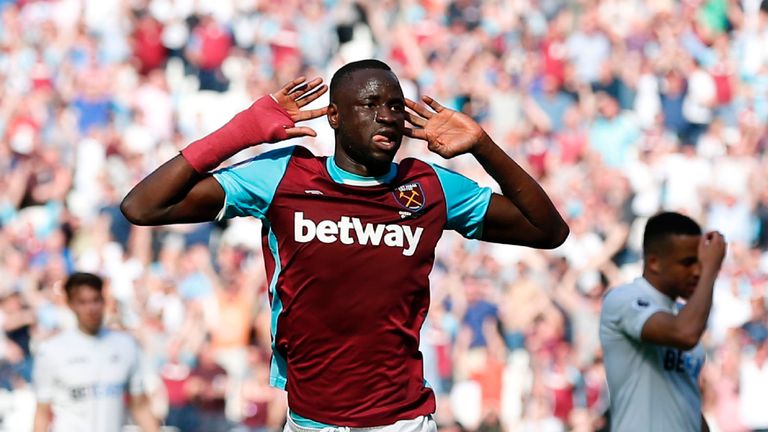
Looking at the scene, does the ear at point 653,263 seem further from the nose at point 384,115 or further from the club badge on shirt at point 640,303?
the nose at point 384,115

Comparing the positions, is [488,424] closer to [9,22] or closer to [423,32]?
[423,32]

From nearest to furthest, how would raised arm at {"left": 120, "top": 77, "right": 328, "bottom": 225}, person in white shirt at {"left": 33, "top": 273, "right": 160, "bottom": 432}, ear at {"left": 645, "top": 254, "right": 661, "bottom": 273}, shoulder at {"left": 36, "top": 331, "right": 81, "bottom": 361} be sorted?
1. raised arm at {"left": 120, "top": 77, "right": 328, "bottom": 225}
2. ear at {"left": 645, "top": 254, "right": 661, "bottom": 273}
3. person in white shirt at {"left": 33, "top": 273, "right": 160, "bottom": 432}
4. shoulder at {"left": 36, "top": 331, "right": 81, "bottom": 361}

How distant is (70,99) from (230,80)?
2.05 m

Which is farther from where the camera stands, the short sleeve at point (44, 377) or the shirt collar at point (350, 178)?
the short sleeve at point (44, 377)

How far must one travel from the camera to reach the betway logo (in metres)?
6.14

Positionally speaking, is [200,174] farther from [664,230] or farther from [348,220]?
[664,230]

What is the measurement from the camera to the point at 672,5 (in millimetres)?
21000

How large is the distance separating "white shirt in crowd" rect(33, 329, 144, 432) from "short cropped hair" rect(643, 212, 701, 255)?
3956mm

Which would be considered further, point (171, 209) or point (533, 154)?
point (533, 154)

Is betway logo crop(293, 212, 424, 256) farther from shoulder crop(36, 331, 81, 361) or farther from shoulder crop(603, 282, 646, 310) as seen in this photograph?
shoulder crop(36, 331, 81, 361)

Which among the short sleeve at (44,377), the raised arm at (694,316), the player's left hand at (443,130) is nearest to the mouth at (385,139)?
the player's left hand at (443,130)

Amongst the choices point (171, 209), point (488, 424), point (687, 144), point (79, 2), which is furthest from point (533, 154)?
point (171, 209)

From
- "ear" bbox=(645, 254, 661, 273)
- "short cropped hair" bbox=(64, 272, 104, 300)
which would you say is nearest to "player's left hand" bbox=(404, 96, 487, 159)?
"ear" bbox=(645, 254, 661, 273)

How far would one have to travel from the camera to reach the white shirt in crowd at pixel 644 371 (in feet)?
24.5
